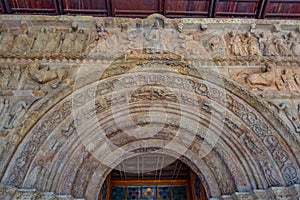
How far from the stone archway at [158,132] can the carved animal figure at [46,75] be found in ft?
1.34

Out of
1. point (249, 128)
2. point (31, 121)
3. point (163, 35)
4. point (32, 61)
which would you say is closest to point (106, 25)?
point (163, 35)

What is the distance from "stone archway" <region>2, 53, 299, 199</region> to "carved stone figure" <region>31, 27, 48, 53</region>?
1404mm

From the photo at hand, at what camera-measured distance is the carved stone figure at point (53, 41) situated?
4564 mm

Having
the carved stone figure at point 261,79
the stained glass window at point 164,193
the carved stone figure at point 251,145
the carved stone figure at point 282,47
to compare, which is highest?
the carved stone figure at point 282,47

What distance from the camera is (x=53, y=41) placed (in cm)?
471

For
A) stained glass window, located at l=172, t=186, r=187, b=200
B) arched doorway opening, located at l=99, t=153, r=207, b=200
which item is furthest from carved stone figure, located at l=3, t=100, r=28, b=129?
stained glass window, located at l=172, t=186, r=187, b=200

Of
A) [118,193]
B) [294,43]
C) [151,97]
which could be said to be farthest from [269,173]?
[118,193]

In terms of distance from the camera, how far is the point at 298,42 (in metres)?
4.86

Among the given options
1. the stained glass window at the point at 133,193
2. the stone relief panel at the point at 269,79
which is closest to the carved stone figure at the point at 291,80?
the stone relief panel at the point at 269,79

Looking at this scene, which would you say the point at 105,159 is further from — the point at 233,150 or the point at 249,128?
the point at 249,128

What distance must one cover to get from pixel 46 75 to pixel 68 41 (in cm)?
108

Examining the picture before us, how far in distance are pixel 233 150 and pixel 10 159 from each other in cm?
351

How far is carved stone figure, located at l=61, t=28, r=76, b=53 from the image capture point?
4579 mm

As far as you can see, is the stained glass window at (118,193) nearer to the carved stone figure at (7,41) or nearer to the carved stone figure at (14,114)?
the carved stone figure at (14,114)
